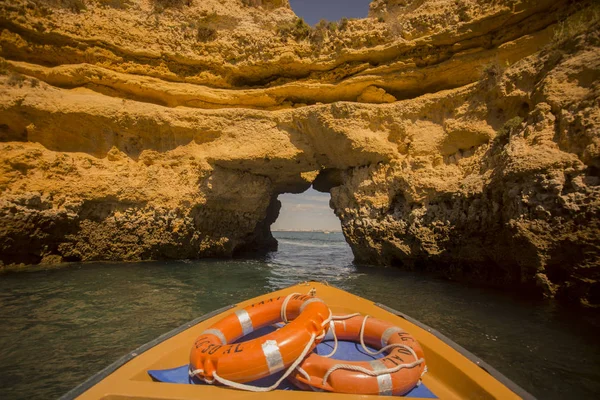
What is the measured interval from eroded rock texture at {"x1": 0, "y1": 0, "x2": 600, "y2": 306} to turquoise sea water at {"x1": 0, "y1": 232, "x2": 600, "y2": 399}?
187 cm

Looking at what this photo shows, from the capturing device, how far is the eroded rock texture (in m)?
7.48

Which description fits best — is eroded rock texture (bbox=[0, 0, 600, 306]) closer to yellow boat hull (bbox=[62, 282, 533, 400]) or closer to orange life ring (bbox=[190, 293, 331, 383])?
yellow boat hull (bbox=[62, 282, 533, 400])

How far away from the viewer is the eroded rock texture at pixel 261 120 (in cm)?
748

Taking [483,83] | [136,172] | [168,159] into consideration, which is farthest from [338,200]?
[136,172]

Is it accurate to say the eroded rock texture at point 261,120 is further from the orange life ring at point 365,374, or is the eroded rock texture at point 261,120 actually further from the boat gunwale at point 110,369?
the boat gunwale at point 110,369

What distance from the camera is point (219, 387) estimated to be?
2045mm

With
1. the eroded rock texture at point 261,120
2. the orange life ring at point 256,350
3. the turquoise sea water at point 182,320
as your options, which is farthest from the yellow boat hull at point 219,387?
the eroded rock texture at point 261,120

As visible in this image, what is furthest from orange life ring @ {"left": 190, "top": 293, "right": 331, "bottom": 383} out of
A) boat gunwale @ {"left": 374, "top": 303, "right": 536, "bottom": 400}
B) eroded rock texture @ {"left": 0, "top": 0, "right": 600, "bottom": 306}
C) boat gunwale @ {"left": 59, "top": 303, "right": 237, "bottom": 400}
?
eroded rock texture @ {"left": 0, "top": 0, "right": 600, "bottom": 306}

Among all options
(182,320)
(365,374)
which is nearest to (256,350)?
(365,374)

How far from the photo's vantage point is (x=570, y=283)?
486cm

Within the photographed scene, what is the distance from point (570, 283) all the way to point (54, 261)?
1346cm

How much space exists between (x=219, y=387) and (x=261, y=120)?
365 inches

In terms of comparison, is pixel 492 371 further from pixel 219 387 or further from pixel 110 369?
pixel 110 369

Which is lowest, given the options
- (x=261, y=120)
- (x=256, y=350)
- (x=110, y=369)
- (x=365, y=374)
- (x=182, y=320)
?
(x=182, y=320)
